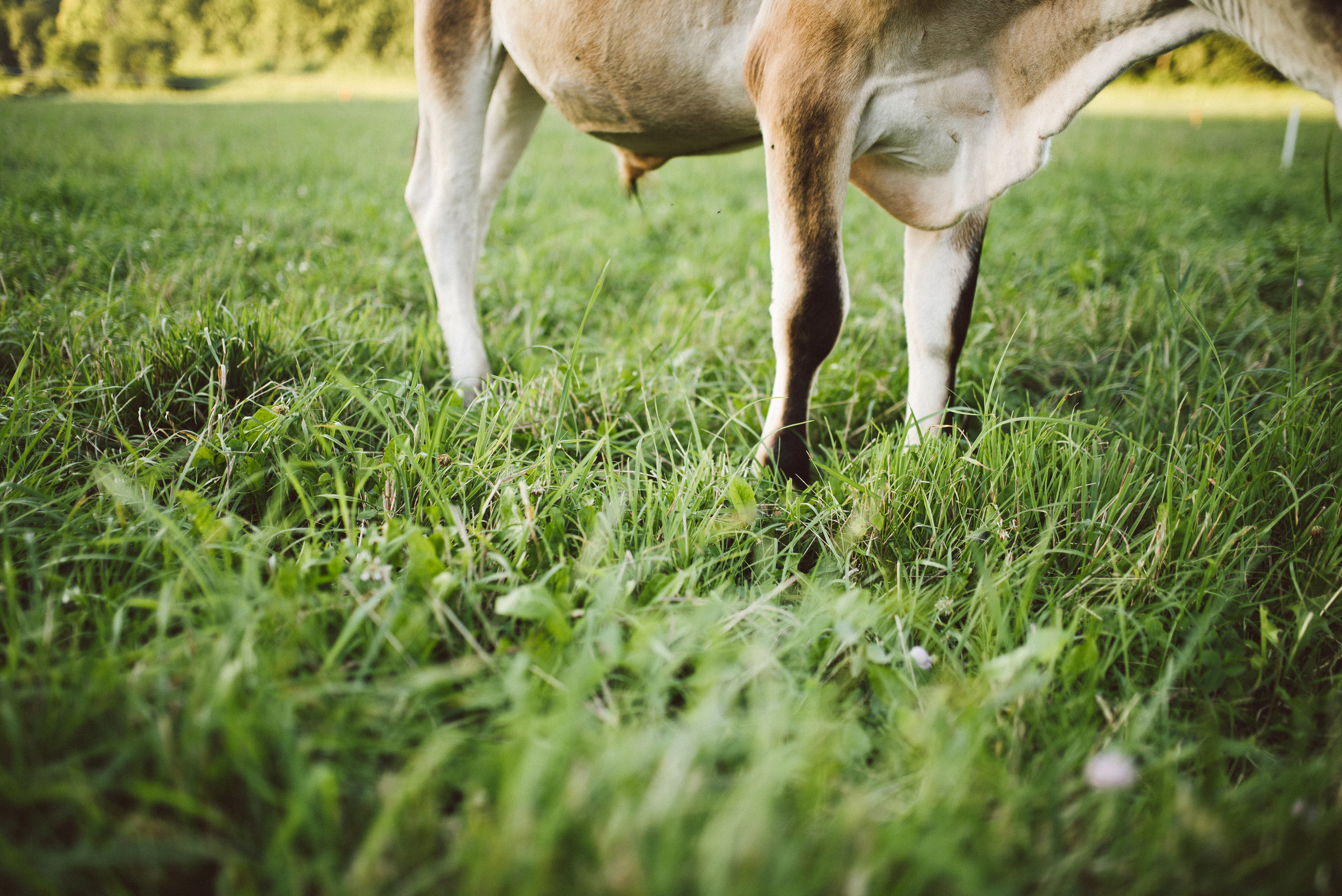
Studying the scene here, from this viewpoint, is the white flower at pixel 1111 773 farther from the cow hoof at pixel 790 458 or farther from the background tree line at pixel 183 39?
the background tree line at pixel 183 39

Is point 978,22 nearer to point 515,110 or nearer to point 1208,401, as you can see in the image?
point 1208,401

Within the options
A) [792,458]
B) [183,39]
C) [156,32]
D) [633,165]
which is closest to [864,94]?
[792,458]

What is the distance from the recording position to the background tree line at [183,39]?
14.6 ft

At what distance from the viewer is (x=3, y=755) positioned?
2.83 ft

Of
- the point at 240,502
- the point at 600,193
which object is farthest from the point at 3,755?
the point at 600,193

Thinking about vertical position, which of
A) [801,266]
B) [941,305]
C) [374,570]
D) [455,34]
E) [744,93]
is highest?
[455,34]

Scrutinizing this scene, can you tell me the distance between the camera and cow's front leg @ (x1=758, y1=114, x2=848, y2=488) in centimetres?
169

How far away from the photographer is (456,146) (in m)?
2.58

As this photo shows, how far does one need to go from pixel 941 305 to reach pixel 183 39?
9.40 metres

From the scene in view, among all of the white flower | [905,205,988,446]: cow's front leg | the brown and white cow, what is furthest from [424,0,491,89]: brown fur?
the white flower

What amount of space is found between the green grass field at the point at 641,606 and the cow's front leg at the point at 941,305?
0.21 meters

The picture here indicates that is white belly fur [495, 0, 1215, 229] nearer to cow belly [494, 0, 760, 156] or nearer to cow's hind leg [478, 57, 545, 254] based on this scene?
cow belly [494, 0, 760, 156]

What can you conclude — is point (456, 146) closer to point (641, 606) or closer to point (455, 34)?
point (455, 34)

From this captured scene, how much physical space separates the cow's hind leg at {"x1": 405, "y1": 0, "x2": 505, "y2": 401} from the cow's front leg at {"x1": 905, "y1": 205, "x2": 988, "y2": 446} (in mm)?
1453
